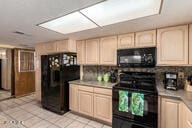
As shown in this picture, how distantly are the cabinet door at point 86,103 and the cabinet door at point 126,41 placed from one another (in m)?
1.37

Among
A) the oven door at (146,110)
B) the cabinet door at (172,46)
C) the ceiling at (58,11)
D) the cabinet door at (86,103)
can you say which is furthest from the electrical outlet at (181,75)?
the cabinet door at (86,103)

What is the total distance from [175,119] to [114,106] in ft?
3.33

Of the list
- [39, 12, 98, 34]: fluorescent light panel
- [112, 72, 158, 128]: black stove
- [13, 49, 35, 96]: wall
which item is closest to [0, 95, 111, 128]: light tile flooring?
[112, 72, 158, 128]: black stove

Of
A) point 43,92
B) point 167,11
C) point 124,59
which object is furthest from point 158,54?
point 43,92

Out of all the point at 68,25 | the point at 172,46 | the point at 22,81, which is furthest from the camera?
the point at 22,81

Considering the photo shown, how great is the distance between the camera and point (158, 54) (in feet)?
7.40

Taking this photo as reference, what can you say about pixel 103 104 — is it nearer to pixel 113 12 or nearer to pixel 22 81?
pixel 113 12

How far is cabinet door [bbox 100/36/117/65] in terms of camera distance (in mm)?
2754

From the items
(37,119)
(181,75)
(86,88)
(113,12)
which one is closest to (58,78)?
(86,88)

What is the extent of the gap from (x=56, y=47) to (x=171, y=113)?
314cm

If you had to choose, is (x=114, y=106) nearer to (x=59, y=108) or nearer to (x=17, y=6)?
(x=59, y=108)

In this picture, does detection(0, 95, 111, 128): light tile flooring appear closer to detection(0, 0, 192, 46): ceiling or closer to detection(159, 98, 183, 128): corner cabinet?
detection(159, 98, 183, 128): corner cabinet

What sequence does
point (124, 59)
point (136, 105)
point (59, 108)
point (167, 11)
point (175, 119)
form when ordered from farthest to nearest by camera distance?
point (59, 108) → point (124, 59) → point (136, 105) → point (175, 119) → point (167, 11)

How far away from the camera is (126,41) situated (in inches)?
102
